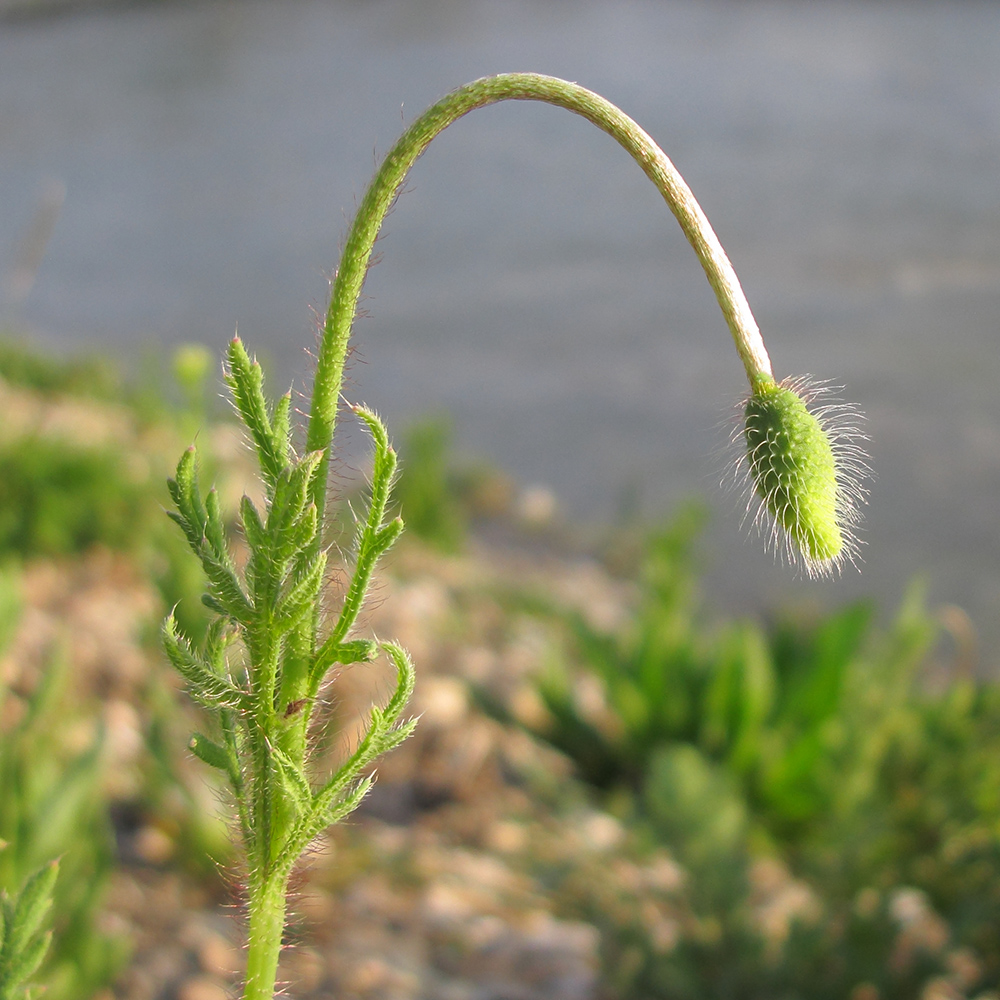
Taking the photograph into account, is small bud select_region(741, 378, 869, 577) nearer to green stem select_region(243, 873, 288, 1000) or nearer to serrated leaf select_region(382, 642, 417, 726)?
serrated leaf select_region(382, 642, 417, 726)

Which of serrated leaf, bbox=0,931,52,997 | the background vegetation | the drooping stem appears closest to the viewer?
the drooping stem

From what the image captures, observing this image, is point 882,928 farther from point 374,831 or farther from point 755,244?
point 755,244

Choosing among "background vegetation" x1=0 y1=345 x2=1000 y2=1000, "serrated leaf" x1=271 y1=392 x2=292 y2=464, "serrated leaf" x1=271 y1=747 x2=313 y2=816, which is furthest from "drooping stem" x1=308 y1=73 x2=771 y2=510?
"background vegetation" x1=0 y1=345 x2=1000 y2=1000

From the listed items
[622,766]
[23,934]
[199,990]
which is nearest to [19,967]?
[23,934]

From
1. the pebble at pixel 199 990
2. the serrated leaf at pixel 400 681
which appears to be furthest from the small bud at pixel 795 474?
the pebble at pixel 199 990

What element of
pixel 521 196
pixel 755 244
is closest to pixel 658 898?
pixel 755 244

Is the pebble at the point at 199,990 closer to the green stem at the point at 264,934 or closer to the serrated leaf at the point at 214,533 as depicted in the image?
the green stem at the point at 264,934
